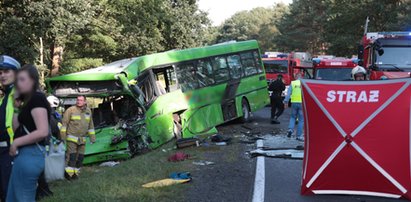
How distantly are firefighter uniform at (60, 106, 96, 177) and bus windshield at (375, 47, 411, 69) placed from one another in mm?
9359

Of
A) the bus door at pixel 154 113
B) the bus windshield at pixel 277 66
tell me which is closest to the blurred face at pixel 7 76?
the bus door at pixel 154 113

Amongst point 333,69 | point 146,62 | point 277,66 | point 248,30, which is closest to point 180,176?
point 146,62

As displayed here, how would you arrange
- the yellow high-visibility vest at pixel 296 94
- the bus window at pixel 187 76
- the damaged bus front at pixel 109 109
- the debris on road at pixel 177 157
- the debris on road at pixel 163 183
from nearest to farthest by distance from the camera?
1. the debris on road at pixel 163 183
2. the debris on road at pixel 177 157
3. the damaged bus front at pixel 109 109
4. the yellow high-visibility vest at pixel 296 94
5. the bus window at pixel 187 76

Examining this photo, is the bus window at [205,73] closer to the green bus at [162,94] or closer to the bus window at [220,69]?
the green bus at [162,94]

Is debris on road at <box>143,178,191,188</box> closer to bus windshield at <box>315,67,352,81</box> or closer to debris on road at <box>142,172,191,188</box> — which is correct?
debris on road at <box>142,172,191,188</box>

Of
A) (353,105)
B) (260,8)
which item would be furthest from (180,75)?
(260,8)

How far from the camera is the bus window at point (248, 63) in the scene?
16.1m

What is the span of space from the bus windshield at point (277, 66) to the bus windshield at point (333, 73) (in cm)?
467

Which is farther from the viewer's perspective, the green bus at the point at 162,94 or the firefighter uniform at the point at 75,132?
the green bus at the point at 162,94

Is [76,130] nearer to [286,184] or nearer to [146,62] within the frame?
[146,62]

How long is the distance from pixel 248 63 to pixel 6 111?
41.6 ft

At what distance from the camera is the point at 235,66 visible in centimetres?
1555

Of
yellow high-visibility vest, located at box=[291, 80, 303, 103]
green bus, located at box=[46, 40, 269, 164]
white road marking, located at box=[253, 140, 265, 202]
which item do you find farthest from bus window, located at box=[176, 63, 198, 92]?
white road marking, located at box=[253, 140, 265, 202]

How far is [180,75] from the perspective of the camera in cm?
1292
